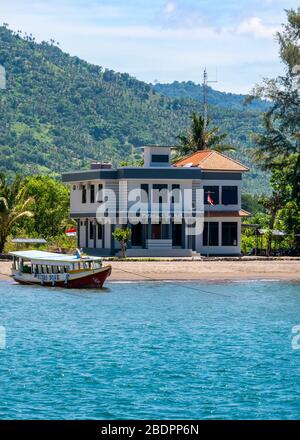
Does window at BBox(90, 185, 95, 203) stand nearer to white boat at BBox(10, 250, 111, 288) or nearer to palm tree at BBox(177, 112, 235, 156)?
white boat at BBox(10, 250, 111, 288)

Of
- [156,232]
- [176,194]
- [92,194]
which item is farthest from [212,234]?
[92,194]

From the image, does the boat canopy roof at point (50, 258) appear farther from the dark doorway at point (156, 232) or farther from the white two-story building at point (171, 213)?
the dark doorway at point (156, 232)

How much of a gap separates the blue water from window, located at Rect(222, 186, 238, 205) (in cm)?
2086

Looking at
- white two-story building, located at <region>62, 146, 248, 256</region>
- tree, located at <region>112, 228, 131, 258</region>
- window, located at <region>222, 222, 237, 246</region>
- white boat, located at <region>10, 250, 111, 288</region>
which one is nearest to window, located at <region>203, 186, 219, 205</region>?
white two-story building, located at <region>62, 146, 248, 256</region>

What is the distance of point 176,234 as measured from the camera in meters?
83.1

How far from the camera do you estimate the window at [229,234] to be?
276 feet

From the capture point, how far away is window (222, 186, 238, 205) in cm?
8488

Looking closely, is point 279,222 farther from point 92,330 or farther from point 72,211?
point 92,330

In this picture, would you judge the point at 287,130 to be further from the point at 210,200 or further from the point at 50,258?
the point at 50,258

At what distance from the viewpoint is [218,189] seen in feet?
278

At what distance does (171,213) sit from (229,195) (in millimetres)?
5629

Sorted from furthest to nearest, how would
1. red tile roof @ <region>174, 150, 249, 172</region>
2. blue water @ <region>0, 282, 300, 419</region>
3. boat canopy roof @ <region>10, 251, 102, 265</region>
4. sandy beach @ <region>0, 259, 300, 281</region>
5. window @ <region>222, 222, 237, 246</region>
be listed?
1. red tile roof @ <region>174, 150, 249, 172</region>
2. window @ <region>222, 222, 237, 246</region>
3. sandy beach @ <region>0, 259, 300, 281</region>
4. boat canopy roof @ <region>10, 251, 102, 265</region>
5. blue water @ <region>0, 282, 300, 419</region>

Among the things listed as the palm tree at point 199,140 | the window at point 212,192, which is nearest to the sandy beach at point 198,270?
the window at point 212,192
